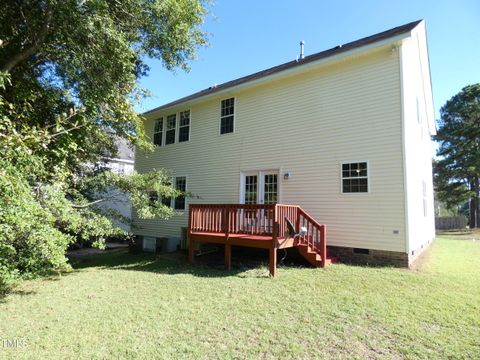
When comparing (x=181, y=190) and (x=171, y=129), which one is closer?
(x=181, y=190)

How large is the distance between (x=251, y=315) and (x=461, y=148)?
28.1 metres

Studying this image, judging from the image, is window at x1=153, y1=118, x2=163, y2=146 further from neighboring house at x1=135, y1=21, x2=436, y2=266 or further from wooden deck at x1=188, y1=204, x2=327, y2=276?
wooden deck at x1=188, y1=204, x2=327, y2=276

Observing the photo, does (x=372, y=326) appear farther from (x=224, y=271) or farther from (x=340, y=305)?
(x=224, y=271)

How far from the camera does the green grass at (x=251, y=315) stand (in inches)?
141

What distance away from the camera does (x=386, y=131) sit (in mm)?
7918

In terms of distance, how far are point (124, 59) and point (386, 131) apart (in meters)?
6.90

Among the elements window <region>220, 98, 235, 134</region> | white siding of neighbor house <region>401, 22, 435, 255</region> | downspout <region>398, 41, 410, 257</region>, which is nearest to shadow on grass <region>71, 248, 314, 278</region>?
downspout <region>398, 41, 410, 257</region>

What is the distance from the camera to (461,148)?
25203 millimetres

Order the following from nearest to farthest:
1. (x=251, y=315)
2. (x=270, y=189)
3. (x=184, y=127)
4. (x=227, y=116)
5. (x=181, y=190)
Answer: (x=251, y=315) → (x=270, y=189) → (x=227, y=116) → (x=181, y=190) → (x=184, y=127)

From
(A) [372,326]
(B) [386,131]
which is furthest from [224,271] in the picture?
(B) [386,131]

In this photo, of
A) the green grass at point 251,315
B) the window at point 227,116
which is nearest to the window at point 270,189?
the window at point 227,116

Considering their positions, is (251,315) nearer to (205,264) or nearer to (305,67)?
(205,264)

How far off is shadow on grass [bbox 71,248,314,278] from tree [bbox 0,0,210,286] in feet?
5.15

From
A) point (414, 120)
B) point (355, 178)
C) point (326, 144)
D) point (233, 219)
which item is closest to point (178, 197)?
point (233, 219)
